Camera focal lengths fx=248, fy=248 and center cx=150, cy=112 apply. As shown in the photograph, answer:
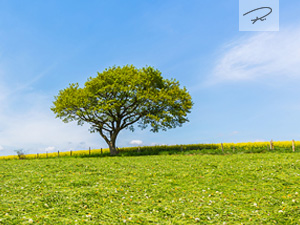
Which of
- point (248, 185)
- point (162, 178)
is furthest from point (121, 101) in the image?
point (248, 185)

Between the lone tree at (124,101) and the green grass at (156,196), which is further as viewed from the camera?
the lone tree at (124,101)

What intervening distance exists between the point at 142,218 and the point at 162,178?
20.3 ft

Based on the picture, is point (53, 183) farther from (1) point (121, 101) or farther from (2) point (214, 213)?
(1) point (121, 101)

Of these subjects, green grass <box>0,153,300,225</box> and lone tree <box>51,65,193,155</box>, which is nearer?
green grass <box>0,153,300,225</box>

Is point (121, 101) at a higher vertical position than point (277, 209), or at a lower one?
higher

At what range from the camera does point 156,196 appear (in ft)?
39.8

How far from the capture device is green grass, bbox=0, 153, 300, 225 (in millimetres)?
9617

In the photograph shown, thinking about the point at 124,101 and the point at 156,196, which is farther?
the point at 124,101

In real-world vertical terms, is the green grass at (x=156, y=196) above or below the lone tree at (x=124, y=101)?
below

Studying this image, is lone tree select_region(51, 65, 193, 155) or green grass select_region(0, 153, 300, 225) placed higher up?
lone tree select_region(51, 65, 193, 155)

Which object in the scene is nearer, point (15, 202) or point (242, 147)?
point (15, 202)

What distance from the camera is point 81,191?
1258 cm

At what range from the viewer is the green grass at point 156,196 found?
962cm

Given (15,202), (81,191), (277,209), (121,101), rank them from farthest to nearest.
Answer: (121,101) < (81,191) < (15,202) < (277,209)
